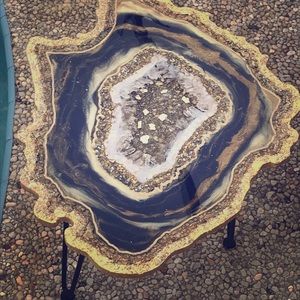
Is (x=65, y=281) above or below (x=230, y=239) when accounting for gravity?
below

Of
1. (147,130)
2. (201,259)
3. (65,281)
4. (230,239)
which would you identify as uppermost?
(147,130)

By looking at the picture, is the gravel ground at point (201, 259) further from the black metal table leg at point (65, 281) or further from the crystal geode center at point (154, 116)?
the crystal geode center at point (154, 116)

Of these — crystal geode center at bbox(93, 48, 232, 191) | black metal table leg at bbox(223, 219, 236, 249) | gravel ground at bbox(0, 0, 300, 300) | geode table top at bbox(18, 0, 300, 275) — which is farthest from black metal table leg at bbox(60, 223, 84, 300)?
black metal table leg at bbox(223, 219, 236, 249)

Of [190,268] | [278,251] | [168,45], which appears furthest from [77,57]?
[278,251]

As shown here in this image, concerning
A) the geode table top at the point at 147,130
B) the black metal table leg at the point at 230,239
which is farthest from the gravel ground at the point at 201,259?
the geode table top at the point at 147,130

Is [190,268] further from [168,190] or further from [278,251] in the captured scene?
[168,190]

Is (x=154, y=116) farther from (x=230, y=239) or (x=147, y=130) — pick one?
(x=230, y=239)

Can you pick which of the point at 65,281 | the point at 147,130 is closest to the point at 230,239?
the point at 147,130

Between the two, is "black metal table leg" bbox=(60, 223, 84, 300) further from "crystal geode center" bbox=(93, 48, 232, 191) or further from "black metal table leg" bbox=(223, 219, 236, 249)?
"black metal table leg" bbox=(223, 219, 236, 249)
